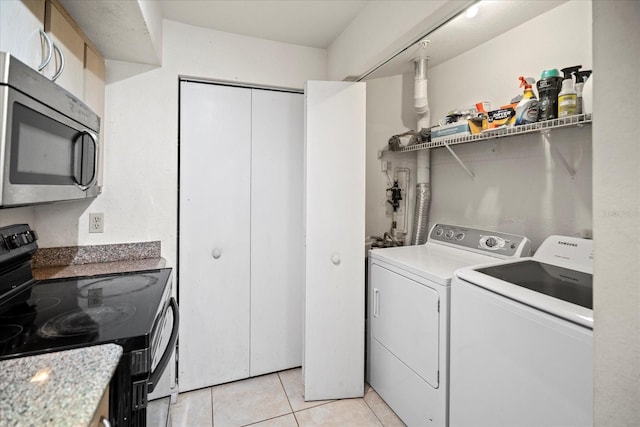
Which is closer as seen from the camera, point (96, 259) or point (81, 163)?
point (81, 163)

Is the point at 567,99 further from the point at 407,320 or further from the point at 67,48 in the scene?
the point at 67,48

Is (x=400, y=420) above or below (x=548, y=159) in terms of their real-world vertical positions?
below

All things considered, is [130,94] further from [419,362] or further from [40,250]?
[419,362]

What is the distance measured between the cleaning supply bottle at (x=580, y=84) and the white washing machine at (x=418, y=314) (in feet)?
2.36

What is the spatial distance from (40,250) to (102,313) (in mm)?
1032

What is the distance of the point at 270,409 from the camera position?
1.89m

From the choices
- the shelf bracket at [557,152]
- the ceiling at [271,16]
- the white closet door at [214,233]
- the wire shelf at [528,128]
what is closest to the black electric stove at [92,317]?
the white closet door at [214,233]

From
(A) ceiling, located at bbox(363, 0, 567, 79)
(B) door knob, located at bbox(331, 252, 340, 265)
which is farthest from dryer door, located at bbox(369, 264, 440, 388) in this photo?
(A) ceiling, located at bbox(363, 0, 567, 79)

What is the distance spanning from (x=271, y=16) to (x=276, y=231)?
142 cm

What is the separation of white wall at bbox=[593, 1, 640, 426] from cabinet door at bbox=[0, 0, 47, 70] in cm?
139

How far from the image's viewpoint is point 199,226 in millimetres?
2041

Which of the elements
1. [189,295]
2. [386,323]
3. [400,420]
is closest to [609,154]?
[386,323]

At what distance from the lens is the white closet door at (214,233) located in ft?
6.61

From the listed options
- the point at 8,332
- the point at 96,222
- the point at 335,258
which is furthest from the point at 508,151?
the point at 96,222
